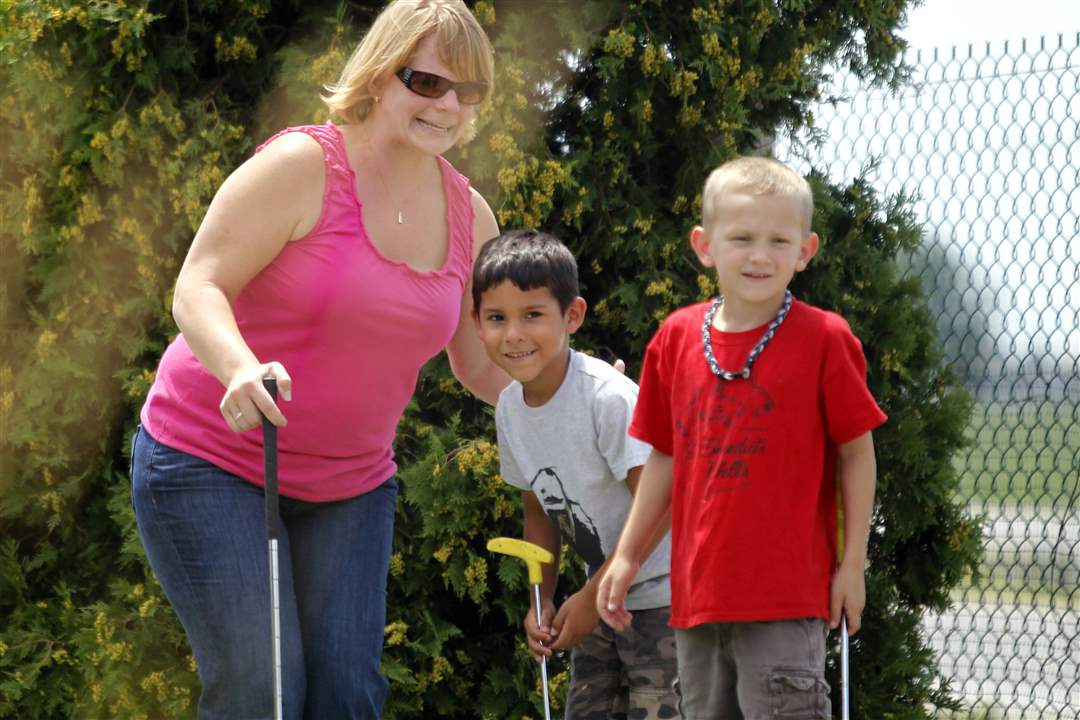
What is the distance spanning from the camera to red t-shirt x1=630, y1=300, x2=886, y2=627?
8.39 ft

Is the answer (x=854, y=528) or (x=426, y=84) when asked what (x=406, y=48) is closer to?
(x=426, y=84)

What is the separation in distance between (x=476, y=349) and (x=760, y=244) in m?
0.93

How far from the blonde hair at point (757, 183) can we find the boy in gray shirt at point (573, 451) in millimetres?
568

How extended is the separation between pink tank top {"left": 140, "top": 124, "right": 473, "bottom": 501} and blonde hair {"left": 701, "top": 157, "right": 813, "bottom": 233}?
2.08 feet

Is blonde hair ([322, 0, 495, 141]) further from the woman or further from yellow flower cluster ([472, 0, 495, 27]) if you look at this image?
yellow flower cluster ([472, 0, 495, 27])

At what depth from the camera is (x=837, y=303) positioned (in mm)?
4668

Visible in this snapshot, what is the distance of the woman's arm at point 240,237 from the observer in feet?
8.32

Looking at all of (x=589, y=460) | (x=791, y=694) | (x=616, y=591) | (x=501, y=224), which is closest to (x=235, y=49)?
(x=501, y=224)

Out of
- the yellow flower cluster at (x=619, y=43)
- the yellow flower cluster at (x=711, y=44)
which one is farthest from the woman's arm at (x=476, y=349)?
the yellow flower cluster at (x=711, y=44)

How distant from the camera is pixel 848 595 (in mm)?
2580

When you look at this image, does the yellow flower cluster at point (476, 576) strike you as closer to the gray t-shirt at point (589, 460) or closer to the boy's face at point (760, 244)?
the gray t-shirt at point (589, 460)

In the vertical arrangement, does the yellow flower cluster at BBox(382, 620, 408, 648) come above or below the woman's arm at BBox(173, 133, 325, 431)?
below

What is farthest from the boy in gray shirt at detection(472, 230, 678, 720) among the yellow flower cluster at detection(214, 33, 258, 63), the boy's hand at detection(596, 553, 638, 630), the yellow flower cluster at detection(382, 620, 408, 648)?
the yellow flower cluster at detection(214, 33, 258, 63)

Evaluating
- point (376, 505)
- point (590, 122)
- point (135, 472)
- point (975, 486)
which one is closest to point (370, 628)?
point (376, 505)
